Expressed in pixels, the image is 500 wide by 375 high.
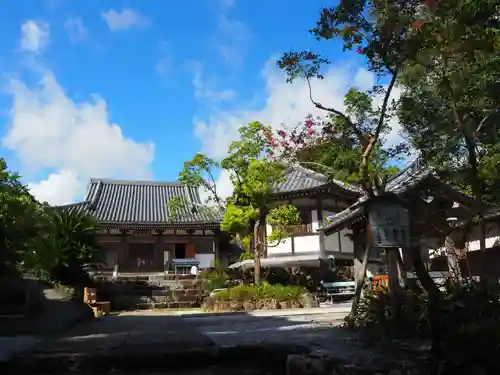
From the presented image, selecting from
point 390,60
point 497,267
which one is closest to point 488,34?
point 390,60

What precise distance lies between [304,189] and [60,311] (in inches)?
564

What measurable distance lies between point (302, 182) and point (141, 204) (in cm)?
1319

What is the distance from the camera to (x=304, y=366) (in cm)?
576

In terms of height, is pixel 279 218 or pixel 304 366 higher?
pixel 279 218

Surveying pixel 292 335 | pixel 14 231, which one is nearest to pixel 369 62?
pixel 292 335

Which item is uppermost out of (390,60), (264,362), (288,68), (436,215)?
(288,68)

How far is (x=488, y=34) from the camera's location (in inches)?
321

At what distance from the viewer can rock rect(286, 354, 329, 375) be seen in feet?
18.4

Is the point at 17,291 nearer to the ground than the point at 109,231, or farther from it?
nearer to the ground

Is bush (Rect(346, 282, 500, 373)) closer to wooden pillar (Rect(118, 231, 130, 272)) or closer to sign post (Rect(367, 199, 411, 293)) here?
sign post (Rect(367, 199, 411, 293))

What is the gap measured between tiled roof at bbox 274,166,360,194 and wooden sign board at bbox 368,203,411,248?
16.9 m

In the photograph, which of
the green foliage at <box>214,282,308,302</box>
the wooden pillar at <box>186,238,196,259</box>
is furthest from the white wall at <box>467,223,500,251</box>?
the wooden pillar at <box>186,238,196,259</box>

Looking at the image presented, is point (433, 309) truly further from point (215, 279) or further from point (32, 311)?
point (215, 279)

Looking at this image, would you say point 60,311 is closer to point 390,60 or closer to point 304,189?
point 390,60
